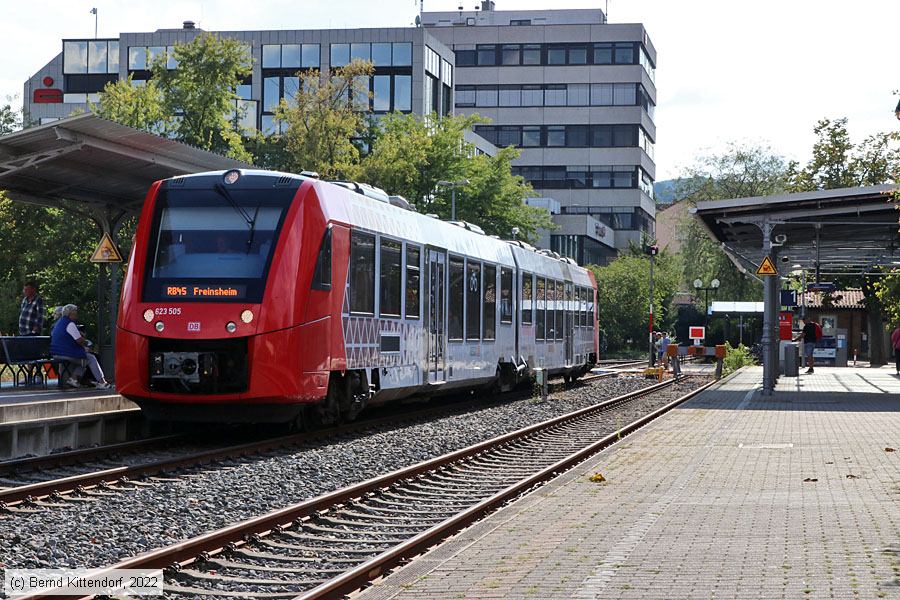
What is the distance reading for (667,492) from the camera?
1202cm

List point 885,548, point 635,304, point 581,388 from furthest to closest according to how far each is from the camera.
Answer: point 635,304
point 581,388
point 885,548

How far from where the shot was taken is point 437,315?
68.7 feet

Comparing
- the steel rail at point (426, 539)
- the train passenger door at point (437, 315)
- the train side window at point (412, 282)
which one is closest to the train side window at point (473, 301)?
the train passenger door at point (437, 315)

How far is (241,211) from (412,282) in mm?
4197

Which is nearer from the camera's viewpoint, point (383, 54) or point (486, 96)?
point (383, 54)

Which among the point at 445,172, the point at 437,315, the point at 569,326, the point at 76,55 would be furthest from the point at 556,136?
the point at 437,315

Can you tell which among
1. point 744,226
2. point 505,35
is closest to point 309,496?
point 744,226

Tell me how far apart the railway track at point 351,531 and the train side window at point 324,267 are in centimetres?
254

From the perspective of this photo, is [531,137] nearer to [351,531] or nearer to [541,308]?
[541,308]

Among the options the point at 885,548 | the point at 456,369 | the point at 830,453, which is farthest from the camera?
the point at 456,369

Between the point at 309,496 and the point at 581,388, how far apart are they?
70.2ft

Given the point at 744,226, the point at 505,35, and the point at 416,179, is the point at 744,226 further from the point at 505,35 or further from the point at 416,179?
the point at 505,35

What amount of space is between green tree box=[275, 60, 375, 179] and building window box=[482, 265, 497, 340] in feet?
67.3

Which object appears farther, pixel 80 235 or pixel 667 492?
pixel 80 235
